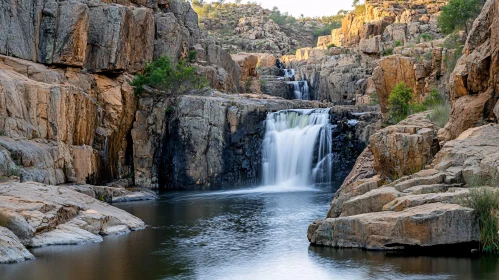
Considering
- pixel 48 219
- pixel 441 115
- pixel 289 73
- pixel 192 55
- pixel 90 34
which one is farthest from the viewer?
pixel 289 73

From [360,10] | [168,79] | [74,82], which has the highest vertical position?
[360,10]

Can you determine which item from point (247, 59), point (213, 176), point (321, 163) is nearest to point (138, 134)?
point (213, 176)

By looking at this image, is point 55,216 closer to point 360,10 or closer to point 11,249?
point 11,249

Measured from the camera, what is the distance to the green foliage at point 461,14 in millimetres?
39250

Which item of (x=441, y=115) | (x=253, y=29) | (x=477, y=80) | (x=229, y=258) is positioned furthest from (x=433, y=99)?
(x=253, y=29)

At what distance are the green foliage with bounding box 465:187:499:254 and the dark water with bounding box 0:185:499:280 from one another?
0.56m

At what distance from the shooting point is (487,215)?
16359 mm

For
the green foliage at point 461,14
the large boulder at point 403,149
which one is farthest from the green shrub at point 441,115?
the green foliage at point 461,14

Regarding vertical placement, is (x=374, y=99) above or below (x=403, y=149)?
above

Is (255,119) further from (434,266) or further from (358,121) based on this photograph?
(434,266)

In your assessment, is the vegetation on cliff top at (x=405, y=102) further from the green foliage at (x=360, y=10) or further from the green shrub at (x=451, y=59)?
the green foliage at (x=360, y=10)

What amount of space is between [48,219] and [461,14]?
2918cm

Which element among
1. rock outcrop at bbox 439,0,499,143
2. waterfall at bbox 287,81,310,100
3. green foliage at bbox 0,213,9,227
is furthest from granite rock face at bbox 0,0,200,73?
rock outcrop at bbox 439,0,499,143

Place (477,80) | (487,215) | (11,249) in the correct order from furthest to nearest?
(477,80), (11,249), (487,215)
